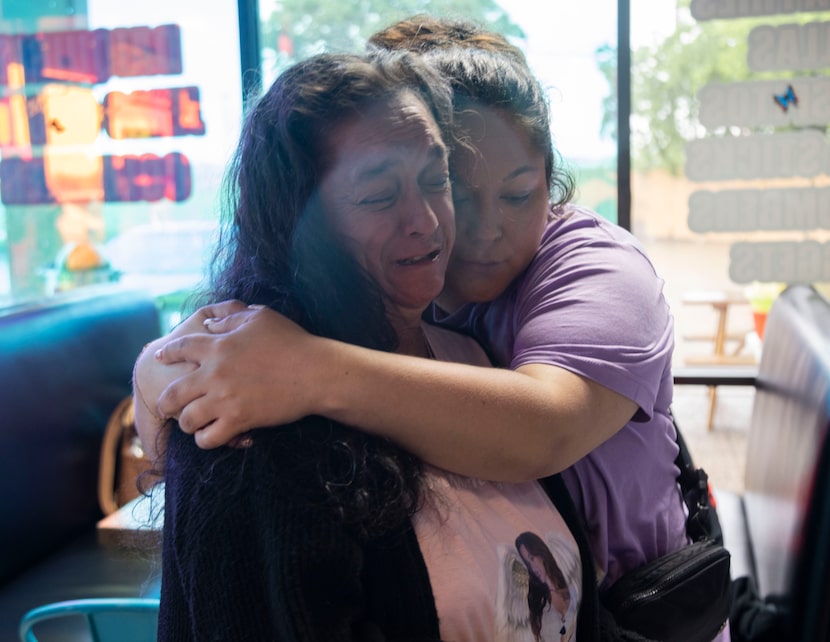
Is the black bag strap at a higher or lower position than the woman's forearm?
lower

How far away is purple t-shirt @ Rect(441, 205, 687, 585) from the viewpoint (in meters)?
0.95

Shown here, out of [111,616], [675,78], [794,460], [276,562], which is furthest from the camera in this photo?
[675,78]

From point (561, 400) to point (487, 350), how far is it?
32 centimetres

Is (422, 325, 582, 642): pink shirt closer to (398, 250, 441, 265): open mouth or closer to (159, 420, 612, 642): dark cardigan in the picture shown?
(159, 420, 612, 642): dark cardigan

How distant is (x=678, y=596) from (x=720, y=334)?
7.91 feet

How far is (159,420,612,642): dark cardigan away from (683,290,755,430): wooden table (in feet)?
8.76

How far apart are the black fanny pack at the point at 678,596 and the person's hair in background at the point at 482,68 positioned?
559mm

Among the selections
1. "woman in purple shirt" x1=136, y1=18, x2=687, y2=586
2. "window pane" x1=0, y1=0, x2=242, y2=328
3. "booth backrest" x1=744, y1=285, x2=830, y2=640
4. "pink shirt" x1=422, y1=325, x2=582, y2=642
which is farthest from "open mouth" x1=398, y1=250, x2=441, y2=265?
"window pane" x1=0, y1=0, x2=242, y2=328

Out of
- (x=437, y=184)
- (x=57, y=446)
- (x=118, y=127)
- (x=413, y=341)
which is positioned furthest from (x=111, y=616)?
(x=118, y=127)

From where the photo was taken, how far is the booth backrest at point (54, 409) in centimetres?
250

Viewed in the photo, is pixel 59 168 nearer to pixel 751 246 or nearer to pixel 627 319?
pixel 751 246

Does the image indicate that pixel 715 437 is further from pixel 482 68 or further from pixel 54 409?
pixel 482 68

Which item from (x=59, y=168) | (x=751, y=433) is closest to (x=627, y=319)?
(x=751, y=433)

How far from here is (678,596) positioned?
106 centimetres
